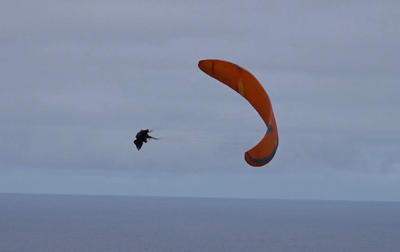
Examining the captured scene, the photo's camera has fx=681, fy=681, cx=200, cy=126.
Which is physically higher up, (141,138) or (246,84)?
(246,84)

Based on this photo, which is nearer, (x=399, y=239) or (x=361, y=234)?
(x=399, y=239)

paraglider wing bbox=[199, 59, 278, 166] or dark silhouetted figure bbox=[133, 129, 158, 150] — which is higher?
paraglider wing bbox=[199, 59, 278, 166]

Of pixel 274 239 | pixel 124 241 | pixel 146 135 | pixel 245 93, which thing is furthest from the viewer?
pixel 274 239

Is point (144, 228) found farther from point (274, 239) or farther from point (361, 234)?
point (361, 234)

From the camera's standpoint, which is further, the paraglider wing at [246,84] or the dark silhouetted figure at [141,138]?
the dark silhouetted figure at [141,138]

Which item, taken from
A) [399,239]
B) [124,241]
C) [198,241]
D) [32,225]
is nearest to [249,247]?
[198,241]

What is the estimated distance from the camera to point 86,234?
144 meters

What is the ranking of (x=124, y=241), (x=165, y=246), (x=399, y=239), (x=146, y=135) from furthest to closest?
(x=399, y=239), (x=124, y=241), (x=165, y=246), (x=146, y=135)

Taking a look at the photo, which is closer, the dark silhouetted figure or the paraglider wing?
the paraglider wing

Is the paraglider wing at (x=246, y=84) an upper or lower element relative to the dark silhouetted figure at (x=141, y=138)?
upper

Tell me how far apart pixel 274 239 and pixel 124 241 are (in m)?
32.9

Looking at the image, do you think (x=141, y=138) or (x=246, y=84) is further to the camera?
(x=246, y=84)

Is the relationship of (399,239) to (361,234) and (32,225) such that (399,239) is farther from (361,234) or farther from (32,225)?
(32,225)

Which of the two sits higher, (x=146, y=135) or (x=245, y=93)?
(x=245, y=93)
